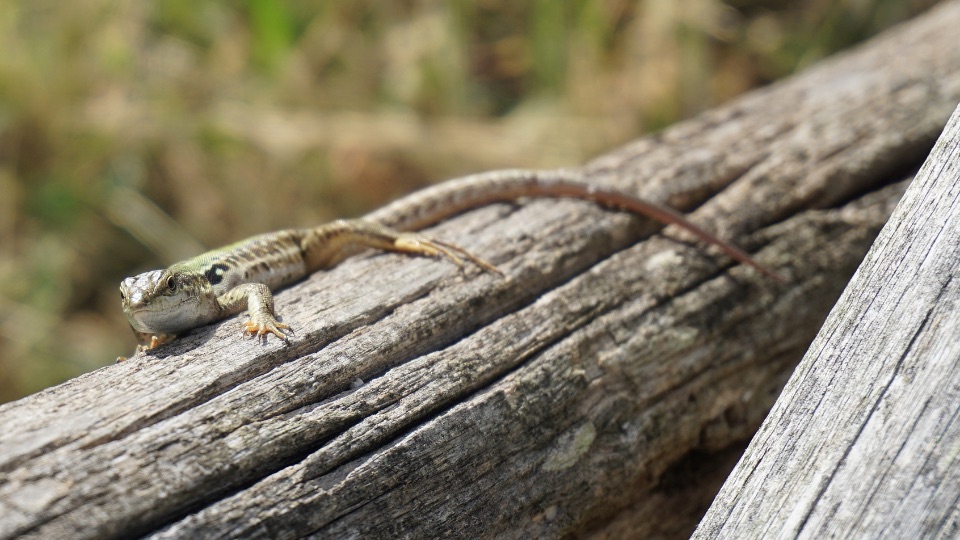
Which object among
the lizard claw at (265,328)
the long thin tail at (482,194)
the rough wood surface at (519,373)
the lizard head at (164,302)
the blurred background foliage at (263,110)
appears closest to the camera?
the rough wood surface at (519,373)

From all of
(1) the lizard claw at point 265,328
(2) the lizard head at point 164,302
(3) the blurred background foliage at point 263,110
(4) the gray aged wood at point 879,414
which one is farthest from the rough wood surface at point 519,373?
(3) the blurred background foliage at point 263,110

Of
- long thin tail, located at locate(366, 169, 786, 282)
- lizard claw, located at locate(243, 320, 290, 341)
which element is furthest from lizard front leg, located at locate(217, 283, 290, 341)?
long thin tail, located at locate(366, 169, 786, 282)

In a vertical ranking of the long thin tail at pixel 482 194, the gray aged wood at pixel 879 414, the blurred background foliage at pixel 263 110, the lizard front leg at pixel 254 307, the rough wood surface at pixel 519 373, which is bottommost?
the gray aged wood at pixel 879 414

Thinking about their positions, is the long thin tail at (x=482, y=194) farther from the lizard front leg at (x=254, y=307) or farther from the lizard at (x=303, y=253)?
the lizard front leg at (x=254, y=307)

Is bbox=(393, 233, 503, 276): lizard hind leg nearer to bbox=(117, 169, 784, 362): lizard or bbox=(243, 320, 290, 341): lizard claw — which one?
bbox=(117, 169, 784, 362): lizard

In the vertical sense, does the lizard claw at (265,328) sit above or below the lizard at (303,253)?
below

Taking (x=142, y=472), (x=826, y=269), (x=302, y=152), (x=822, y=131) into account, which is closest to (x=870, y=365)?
(x=826, y=269)
